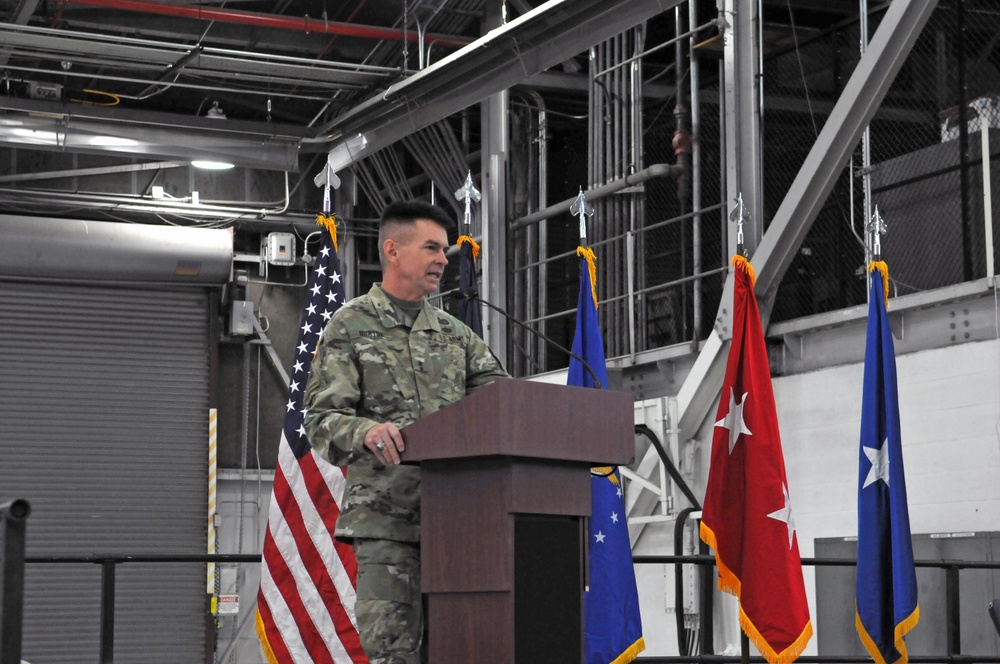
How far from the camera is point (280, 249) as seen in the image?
12008 mm

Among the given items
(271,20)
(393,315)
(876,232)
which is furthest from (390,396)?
(271,20)

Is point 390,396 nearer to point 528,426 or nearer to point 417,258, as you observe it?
point 417,258

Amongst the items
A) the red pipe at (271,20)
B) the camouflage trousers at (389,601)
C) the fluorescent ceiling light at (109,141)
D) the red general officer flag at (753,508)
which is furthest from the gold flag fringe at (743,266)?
the fluorescent ceiling light at (109,141)

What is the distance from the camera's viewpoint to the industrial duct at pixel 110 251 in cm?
1082

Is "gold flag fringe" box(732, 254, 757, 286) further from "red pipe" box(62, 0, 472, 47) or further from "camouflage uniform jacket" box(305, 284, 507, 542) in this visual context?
"red pipe" box(62, 0, 472, 47)

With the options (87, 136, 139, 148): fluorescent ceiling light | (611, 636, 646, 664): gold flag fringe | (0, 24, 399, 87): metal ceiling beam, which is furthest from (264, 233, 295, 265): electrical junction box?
(611, 636, 646, 664): gold flag fringe

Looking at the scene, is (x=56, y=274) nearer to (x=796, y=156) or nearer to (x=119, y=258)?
(x=119, y=258)

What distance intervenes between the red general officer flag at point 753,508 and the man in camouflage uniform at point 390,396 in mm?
2722

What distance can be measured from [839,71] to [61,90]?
6.18m

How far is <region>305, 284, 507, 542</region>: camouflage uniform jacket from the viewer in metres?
3.16

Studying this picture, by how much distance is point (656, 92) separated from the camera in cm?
1060

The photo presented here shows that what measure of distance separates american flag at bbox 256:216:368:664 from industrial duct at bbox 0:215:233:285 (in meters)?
5.40

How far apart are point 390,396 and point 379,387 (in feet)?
0.12

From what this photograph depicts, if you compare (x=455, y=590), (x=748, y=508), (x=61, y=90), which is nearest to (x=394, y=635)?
(x=455, y=590)
